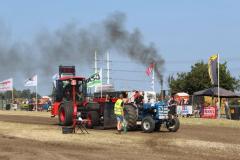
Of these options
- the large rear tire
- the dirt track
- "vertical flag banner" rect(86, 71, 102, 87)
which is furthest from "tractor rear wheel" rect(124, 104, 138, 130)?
"vertical flag banner" rect(86, 71, 102, 87)

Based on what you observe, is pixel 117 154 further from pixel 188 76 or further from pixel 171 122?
pixel 188 76

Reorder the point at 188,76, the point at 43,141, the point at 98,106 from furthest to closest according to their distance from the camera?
1. the point at 188,76
2. the point at 98,106
3. the point at 43,141

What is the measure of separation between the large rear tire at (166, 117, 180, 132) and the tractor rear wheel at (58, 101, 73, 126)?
5.32 metres

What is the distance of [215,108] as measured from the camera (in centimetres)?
3853

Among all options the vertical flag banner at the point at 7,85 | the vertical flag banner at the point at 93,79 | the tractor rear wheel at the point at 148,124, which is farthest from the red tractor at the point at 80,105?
the vertical flag banner at the point at 7,85

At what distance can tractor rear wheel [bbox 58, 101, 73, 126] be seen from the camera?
25375mm

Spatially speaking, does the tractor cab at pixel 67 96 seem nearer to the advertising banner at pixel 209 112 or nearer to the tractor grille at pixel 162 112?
the tractor grille at pixel 162 112

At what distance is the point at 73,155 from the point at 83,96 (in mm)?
12914

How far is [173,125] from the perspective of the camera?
2258 centimetres

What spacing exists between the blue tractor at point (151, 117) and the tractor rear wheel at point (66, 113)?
3.92m

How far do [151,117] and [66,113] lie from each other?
5183 mm

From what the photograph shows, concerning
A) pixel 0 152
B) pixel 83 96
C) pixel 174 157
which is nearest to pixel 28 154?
pixel 0 152

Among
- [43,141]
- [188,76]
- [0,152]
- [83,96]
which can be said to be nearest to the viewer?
[0,152]

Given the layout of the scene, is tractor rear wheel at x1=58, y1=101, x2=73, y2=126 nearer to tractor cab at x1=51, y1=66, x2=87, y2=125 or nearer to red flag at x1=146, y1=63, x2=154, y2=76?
tractor cab at x1=51, y1=66, x2=87, y2=125
